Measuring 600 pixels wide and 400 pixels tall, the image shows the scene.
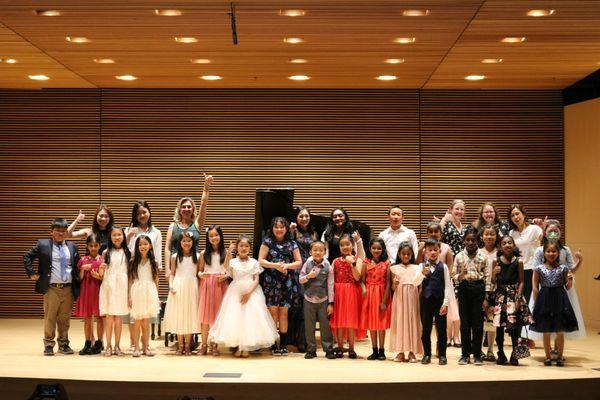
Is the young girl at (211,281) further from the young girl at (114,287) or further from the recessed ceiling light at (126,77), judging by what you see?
the recessed ceiling light at (126,77)

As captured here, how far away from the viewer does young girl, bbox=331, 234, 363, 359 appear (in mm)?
7246

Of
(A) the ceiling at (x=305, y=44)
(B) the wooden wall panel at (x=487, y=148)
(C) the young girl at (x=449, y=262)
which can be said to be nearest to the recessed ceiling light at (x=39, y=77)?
(A) the ceiling at (x=305, y=44)

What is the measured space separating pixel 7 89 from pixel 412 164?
5.50 m

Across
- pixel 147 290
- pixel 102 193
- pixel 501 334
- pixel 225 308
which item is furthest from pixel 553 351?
pixel 102 193

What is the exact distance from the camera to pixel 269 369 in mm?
6520

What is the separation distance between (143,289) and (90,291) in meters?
0.54

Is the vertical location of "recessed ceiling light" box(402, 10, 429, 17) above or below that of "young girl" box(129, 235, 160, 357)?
above

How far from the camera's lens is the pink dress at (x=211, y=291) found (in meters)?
7.43

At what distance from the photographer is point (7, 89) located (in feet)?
34.9

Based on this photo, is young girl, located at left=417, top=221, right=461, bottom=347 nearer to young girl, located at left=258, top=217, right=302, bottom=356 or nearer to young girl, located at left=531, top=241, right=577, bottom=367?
young girl, located at left=531, top=241, right=577, bottom=367

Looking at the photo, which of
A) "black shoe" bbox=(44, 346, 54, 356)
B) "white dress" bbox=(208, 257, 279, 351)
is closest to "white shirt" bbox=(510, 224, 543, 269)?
"white dress" bbox=(208, 257, 279, 351)

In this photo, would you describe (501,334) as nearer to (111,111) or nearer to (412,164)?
(412,164)

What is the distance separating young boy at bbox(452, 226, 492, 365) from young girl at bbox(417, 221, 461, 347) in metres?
0.41

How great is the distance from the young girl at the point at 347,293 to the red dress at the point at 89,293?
7.25 feet
